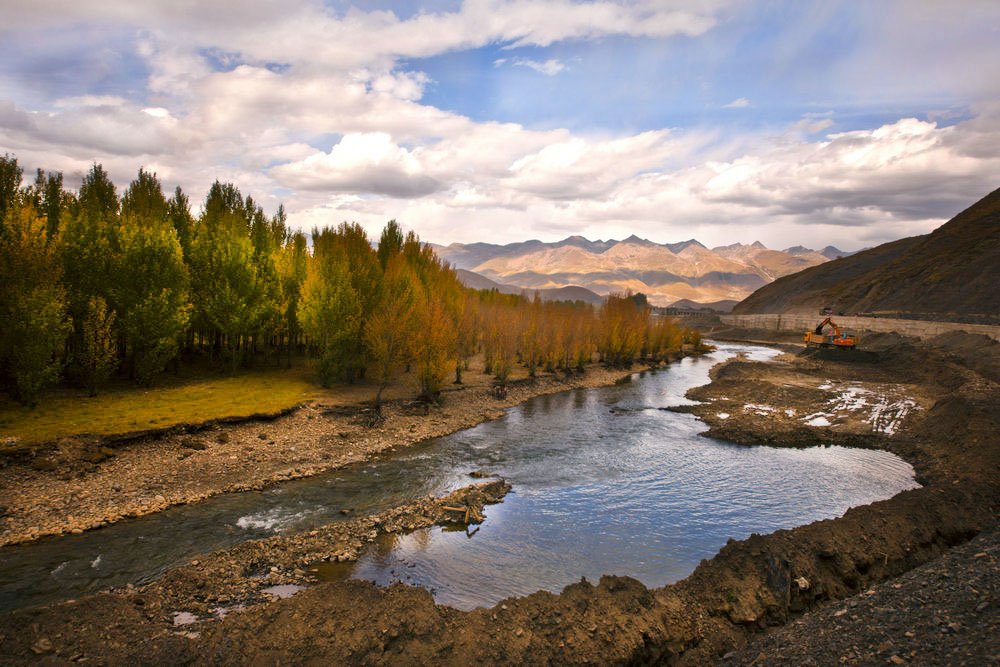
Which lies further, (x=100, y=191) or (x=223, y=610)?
(x=100, y=191)

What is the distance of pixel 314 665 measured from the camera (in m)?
8.72

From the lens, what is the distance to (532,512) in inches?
723

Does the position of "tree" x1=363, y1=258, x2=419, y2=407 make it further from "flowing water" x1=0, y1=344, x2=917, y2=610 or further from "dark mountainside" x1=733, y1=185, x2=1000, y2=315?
"dark mountainside" x1=733, y1=185, x2=1000, y2=315

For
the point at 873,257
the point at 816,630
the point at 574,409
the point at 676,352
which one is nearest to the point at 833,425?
the point at 574,409

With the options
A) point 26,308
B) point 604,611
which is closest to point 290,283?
point 26,308

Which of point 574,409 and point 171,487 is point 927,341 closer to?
point 574,409

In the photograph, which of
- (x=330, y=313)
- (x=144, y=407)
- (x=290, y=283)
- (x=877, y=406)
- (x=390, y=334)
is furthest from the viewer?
(x=290, y=283)

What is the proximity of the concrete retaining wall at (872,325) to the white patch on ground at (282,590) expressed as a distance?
67.8m

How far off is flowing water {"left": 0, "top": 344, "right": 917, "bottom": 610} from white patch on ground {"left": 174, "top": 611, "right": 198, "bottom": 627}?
2.65m

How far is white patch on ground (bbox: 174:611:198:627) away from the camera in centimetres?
1062

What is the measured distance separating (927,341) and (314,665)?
246 feet

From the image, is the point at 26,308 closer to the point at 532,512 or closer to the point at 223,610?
the point at 223,610

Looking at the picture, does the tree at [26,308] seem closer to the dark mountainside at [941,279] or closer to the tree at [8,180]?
the tree at [8,180]

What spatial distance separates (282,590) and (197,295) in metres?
28.2
